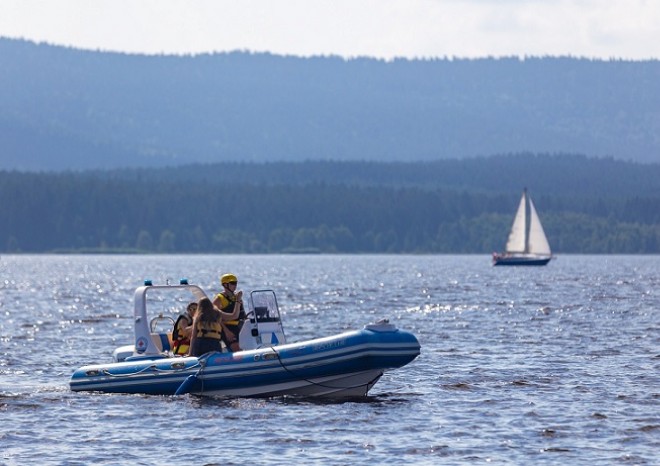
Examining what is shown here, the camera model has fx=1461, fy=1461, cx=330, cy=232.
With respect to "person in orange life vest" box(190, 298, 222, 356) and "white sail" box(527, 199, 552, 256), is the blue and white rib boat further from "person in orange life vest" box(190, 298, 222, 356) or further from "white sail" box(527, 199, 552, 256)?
"white sail" box(527, 199, 552, 256)

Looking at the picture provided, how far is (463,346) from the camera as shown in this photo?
4169cm

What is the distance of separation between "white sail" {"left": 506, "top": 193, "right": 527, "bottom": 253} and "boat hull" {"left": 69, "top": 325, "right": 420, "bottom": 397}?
117m

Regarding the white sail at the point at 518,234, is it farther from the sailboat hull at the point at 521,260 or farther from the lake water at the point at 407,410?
the lake water at the point at 407,410

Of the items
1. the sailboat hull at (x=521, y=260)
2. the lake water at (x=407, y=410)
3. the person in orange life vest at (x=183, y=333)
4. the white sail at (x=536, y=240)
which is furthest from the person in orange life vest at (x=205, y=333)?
the white sail at (x=536, y=240)

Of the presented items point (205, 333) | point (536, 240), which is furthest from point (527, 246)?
point (205, 333)

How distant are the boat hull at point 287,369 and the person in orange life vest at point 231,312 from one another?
2.25 feet

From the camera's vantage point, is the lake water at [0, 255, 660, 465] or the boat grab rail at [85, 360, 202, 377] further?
the boat grab rail at [85, 360, 202, 377]

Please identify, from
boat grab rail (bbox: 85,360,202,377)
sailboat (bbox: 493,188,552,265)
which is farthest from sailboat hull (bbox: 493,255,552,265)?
boat grab rail (bbox: 85,360,202,377)

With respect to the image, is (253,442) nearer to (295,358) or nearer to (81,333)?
(295,358)

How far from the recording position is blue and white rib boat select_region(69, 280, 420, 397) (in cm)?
2766

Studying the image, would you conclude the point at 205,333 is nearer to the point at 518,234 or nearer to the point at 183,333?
the point at 183,333

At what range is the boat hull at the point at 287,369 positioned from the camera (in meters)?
Result: 27.6

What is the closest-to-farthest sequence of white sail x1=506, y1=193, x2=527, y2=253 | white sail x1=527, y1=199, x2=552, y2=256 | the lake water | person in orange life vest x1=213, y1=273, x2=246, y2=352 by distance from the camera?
the lake water, person in orange life vest x1=213, y1=273, x2=246, y2=352, white sail x1=506, y1=193, x2=527, y2=253, white sail x1=527, y1=199, x2=552, y2=256

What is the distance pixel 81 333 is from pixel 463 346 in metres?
13.6
